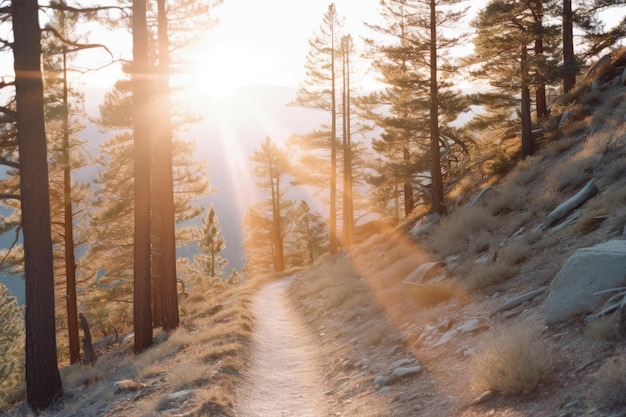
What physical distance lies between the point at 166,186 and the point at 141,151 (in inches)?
115

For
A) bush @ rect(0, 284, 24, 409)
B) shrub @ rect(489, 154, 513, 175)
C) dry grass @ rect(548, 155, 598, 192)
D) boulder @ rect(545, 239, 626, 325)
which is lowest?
bush @ rect(0, 284, 24, 409)

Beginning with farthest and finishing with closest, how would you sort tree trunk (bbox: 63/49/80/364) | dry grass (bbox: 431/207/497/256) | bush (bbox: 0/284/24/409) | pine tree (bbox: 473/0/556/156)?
bush (bbox: 0/284/24/409), pine tree (bbox: 473/0/556/156), tree trunk (bbox: 63/49/80/364), dry grass (bbox: 431/207/497/256)

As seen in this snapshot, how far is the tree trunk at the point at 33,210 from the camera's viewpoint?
9.00 m

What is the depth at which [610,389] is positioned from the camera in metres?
4.21

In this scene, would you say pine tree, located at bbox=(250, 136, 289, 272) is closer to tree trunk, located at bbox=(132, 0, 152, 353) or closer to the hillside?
the hillside

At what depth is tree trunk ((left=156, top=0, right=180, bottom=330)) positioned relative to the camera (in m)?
14.5

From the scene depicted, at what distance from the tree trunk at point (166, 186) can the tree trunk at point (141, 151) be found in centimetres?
181

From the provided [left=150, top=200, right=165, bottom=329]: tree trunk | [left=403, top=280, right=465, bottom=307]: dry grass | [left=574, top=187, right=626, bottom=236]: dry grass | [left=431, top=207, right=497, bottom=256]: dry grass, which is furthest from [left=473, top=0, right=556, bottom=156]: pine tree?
[left=150, top=200, right=165, bottom=329]: tree trunk

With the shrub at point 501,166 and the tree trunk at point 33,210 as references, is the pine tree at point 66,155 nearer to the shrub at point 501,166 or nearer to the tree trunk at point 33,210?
the tree trunk at point 33,210

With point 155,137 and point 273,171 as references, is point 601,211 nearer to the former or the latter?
point 155,137

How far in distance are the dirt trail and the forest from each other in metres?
3.33

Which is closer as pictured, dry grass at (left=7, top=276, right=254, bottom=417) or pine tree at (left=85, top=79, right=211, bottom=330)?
dry grass at (left=7, top=276, right=254, bottom=417)

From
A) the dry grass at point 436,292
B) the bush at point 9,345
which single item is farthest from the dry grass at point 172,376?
the bush at point 9,345

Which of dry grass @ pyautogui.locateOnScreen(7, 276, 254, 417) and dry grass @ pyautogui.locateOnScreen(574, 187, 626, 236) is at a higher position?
dry grass @ pyautogui.locateOnScreen(574, 187, 626, 236)
